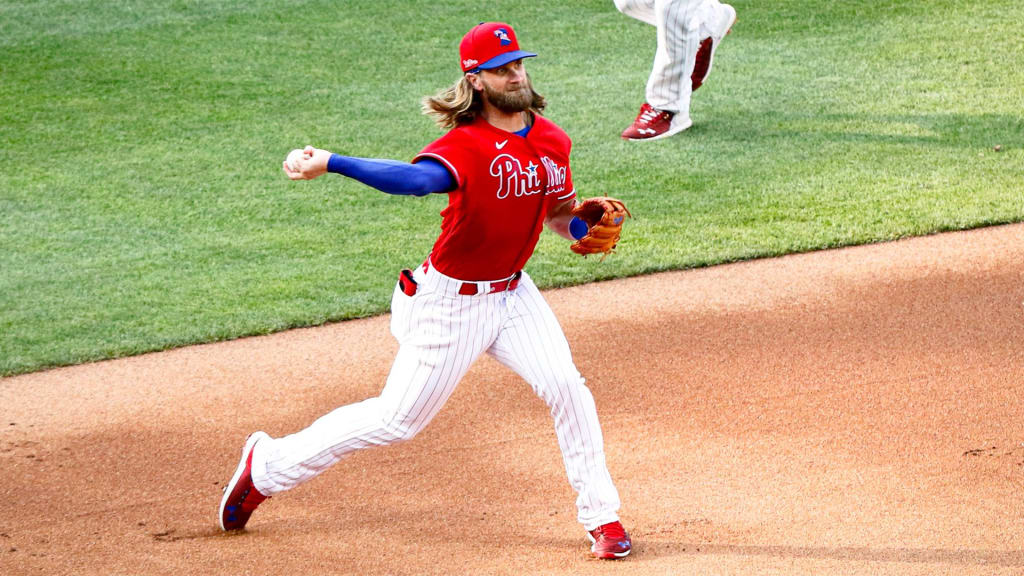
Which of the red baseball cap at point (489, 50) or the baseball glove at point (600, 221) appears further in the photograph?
the baseball glove at point (600, 221)

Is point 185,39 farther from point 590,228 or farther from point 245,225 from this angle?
point 590,228

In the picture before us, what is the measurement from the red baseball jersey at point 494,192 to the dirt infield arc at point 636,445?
1.06 metres

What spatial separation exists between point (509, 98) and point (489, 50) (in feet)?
0.59

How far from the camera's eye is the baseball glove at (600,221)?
4148 millimetres

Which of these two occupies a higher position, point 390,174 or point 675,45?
point 390,174

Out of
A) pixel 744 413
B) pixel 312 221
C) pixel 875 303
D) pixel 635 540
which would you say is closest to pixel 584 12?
pixel 312 221

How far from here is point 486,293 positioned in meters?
4.03

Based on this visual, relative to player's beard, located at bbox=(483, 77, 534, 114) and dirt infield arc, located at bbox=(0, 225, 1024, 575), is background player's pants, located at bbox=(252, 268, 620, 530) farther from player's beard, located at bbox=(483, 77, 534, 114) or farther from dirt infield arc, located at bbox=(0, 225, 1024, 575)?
player's beard, located at bbox=(483, 77, 534, 114)

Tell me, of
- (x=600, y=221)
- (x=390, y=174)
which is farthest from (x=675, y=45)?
(x=390, y=174)

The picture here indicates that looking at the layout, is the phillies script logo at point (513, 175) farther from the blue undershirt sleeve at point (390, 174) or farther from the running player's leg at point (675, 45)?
the running player's leg at point (675, 45)

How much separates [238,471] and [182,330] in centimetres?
241

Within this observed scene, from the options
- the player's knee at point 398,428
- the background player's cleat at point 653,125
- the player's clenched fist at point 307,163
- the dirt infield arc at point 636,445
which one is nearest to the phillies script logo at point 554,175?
the player's clenched fist at point 307,163

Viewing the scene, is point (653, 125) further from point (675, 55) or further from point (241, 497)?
point (241, 497)

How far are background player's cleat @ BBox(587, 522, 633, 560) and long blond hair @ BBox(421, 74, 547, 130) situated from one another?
1460mm
